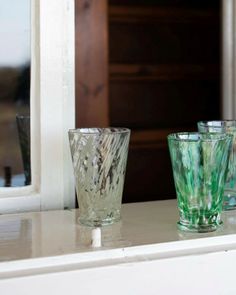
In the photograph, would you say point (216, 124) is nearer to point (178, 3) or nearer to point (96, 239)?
point (96, 239)

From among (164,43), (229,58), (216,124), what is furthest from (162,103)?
(216,124)

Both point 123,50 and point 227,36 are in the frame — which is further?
point 123,50

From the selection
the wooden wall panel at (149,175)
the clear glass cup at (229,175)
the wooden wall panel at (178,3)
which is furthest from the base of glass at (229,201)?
the wooden wall panel at (178,3)

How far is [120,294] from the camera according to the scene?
629 mm

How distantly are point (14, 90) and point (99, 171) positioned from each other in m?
0.22

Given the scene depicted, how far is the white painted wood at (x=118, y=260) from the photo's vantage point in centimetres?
60

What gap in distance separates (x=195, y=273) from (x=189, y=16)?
1024mm

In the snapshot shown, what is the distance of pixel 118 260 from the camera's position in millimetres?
635

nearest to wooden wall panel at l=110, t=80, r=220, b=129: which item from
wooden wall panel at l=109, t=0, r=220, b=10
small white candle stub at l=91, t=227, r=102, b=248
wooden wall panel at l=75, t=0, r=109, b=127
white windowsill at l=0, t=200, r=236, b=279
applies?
wooden wall panel at l=109, t=0, r=220, b=10

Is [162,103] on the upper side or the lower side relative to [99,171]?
upper

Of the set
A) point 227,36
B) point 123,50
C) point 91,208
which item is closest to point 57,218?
point 91,208

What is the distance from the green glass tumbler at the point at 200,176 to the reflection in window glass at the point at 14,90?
267 millimetres

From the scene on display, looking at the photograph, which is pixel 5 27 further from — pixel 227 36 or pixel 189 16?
pixel 189 16

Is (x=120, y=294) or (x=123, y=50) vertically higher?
(x=123, y=50)
